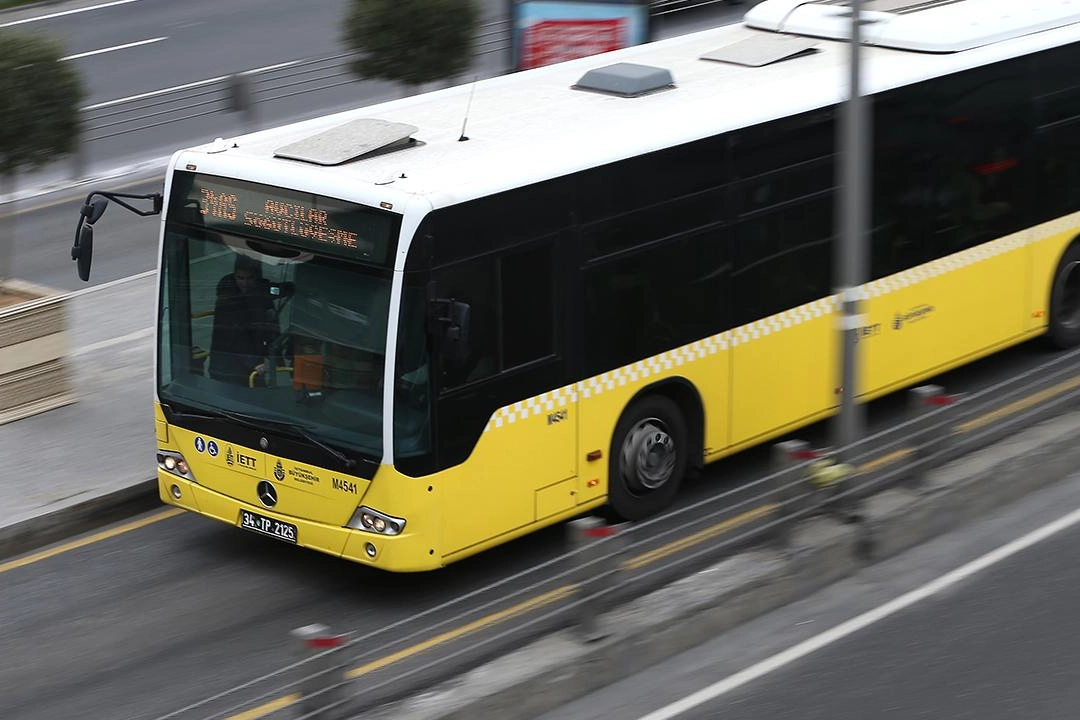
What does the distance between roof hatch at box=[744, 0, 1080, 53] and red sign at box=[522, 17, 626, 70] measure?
98.3 inches

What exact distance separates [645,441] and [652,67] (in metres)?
2.90

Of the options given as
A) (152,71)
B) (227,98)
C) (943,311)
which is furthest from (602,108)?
(152,71)

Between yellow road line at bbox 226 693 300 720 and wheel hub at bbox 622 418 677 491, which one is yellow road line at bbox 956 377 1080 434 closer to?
wheel hub at bbox 622 418 677 491

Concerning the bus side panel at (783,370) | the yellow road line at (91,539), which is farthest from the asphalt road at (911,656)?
the yellow road line at (91,539)

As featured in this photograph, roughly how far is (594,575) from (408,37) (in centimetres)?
1275

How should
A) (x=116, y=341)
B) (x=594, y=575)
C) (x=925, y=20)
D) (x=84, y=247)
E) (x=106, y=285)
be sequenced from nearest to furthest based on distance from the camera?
(x=594, y=575) < (x=84, y=247) < (x=925, y=20) < (x=116, y=341) < (x=106, y=285)

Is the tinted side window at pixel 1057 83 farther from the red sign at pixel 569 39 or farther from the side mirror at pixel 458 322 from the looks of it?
the side mirror at pixel 458 322

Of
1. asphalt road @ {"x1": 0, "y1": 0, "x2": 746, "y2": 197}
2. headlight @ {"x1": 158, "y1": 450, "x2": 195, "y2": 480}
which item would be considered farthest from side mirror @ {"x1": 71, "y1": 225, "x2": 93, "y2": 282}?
asphalt road @ {"x1": 0, "y1": 0, "x2": 746, "y2": 197}

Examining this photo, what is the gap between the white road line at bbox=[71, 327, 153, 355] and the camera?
50.0 ft

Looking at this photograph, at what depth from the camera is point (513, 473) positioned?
1051cm

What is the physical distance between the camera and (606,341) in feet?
36.1

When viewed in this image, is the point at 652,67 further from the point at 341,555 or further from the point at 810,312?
the point at 341,555

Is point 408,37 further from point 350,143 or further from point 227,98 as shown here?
point 350,143

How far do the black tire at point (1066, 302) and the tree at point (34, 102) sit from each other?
857 cm
